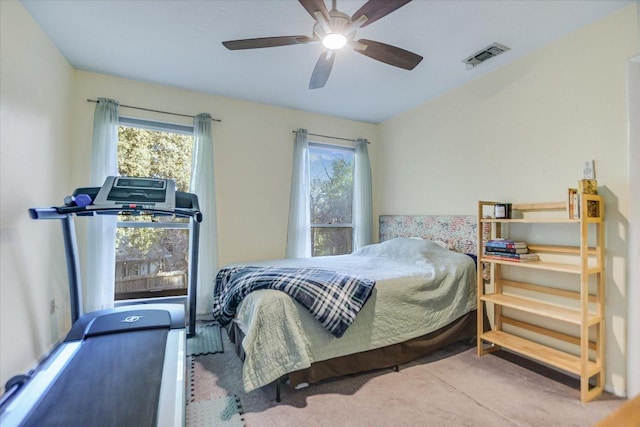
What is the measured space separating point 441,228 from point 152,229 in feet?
10.6

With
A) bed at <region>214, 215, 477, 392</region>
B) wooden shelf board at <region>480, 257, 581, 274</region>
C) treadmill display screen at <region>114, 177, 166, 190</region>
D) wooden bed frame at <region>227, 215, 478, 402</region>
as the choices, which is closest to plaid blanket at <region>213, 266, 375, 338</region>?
bed at <region>214, 215, 477, 392</region>

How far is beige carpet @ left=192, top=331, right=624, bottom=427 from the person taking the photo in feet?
5.72

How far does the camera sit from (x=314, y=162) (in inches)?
168

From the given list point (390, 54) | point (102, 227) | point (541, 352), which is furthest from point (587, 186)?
point (102, 227)

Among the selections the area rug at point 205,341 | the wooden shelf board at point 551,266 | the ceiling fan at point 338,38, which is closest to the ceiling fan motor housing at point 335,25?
the ceiling fan at point 338,38

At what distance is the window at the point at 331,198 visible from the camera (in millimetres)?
4246

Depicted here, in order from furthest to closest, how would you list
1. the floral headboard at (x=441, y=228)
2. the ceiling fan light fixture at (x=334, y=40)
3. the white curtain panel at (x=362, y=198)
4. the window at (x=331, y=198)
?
the white curtain panel at (x=362, y=198)
the window at (x=331, y=198)
the floral headboard at (x=441, y=228)
the ceiling fan light fixture at (x=334, y=40)

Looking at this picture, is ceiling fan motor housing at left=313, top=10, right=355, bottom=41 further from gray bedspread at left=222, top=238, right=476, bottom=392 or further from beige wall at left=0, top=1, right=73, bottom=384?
beige wall at left=0, top=1, right=73, bottom=384

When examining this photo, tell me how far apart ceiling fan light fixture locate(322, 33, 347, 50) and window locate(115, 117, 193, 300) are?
2.21m

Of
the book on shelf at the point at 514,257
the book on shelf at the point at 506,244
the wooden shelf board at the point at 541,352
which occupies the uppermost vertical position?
the book on shelf at the point at 506,244

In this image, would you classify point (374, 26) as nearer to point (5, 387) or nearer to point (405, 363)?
point (405, 363)

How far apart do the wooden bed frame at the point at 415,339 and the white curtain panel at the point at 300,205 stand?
1285 millimetres

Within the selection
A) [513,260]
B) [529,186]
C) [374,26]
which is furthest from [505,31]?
[513,260]

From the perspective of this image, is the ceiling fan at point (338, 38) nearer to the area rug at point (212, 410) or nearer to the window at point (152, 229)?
the window at point (152, 229)
